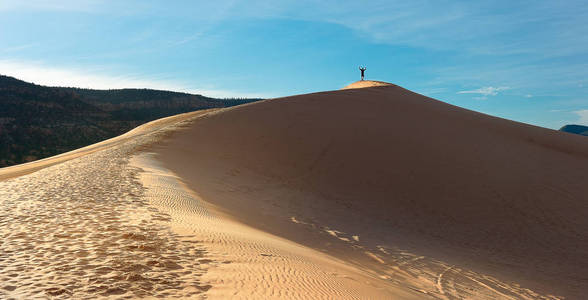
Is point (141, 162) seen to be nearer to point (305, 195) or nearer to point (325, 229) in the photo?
point (305, 195)

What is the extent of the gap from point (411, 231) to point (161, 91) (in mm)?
82595

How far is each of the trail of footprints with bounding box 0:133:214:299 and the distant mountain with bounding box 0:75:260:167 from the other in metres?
37.6

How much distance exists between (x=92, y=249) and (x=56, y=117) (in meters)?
56.9

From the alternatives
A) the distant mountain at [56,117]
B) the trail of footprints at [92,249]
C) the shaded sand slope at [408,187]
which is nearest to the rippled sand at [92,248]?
the trail of footprints at [92,249]

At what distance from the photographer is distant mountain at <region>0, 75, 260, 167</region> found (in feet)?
137

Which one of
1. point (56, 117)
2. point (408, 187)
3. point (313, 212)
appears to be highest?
point (56, 117)

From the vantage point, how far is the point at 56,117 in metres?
52.0

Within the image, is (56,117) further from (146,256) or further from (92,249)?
(146,256)

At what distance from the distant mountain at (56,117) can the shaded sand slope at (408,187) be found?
3192cm

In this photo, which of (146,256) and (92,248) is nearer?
(146,256)

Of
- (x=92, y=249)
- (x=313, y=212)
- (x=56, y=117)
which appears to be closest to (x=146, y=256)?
(x=92, y=249)

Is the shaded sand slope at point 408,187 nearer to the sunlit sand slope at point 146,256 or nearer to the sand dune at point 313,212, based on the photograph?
the sand dune at point 313,212

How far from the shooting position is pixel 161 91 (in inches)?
3312

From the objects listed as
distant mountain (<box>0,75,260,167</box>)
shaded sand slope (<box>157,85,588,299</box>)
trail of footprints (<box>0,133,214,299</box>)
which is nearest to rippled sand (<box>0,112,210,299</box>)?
trail of footprints (<box>0,133,214,299</box>)
